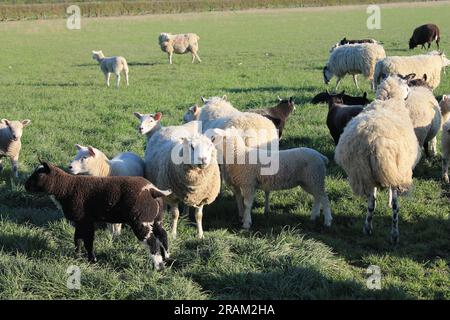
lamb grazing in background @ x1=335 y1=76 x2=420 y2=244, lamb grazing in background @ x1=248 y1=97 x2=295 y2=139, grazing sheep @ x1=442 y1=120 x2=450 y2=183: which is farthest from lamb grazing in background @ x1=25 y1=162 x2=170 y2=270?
grazing sheep @ x1=442 y1=120 x2=450 y2=183

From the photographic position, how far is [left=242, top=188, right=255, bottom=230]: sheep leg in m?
6.48

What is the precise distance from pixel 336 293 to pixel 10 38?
40.7m

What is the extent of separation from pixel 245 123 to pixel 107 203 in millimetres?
3159

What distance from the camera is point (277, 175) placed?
664 centimetres

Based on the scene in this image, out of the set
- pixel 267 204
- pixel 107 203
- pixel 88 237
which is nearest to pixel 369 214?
pixel 267 204

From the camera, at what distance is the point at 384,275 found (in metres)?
5.21

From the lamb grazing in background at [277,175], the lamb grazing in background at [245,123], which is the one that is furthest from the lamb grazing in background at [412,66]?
the lamb grazing in background at [277,175]

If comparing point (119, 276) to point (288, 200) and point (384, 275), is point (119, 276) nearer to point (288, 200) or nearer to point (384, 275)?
point (384, 275)

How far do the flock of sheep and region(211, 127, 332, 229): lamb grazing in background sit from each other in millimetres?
13

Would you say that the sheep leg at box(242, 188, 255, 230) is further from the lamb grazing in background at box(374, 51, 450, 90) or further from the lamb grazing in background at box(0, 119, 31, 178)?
the lamb grazing in background at box(374, 51, 450, 90)

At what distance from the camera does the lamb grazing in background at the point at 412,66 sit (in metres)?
12.4

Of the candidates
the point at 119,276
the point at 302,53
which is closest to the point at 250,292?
the point at 119,276

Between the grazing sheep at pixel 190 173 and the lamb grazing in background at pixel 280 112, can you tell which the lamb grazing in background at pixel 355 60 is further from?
the grazing sheep at pixel 190 173

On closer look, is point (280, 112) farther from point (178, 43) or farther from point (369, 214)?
point (178, 43)
